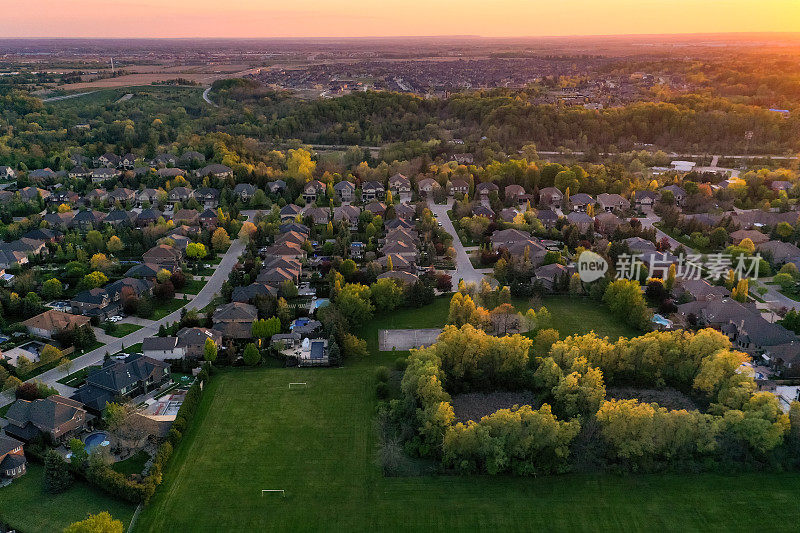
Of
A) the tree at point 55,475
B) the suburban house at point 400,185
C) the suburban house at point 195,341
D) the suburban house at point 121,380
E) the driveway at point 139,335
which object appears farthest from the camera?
the suburban house at point 400,185

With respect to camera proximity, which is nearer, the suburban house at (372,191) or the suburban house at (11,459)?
the suburban house at (11,459)

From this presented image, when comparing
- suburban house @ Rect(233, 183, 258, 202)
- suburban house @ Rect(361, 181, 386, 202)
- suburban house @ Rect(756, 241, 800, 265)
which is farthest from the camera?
suburban house @ Rect(361, 181, 386, 202)

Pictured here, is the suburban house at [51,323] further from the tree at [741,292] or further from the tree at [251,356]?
the tree at [741,292]

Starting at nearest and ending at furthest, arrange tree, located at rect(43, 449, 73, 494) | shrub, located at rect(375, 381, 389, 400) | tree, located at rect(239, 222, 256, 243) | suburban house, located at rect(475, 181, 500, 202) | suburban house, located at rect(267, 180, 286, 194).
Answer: tree, located at rect(43, 449, 73, 494) < shrub, located at rect(375, 381, 389, 400) < tree, located at rect(239, 222, 256, 243) < suburban house, located at rect(475, 181, 500, 202) < suburban house, located at rect(267, 180, 286, 194)

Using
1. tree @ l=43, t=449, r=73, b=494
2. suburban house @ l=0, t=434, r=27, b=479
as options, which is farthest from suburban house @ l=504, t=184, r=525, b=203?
suburban house @ l=0, t=434, r=27, b=479

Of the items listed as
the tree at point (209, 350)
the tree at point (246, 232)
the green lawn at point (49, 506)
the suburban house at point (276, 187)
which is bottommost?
the green lawn at point (49, 506)

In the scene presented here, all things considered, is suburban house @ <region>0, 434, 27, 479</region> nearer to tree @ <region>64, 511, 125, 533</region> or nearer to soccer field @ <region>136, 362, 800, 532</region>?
tree @ <region>64, 511, 125, 533</region>

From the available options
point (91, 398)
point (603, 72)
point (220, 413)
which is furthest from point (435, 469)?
point (603, 72)

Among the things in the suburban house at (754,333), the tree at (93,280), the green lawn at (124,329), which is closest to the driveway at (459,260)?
the suburban house at (754,333)
